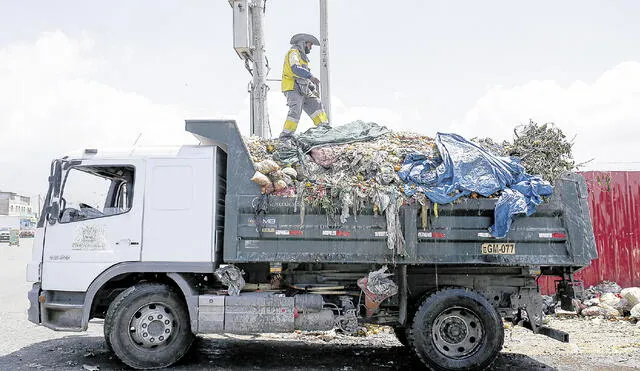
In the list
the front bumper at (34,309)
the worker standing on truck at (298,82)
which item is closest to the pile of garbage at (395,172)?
the worker standing on truck at (298,82)

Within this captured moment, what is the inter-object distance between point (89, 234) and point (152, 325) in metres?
1.30

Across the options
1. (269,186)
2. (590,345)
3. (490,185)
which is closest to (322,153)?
(269,186)

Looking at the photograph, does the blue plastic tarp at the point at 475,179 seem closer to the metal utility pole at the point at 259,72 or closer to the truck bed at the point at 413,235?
the truck bed at the point at 413,235

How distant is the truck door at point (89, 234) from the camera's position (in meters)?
6.01

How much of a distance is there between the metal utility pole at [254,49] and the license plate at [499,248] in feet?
19.8

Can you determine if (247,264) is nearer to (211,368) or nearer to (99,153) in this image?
(211,368)

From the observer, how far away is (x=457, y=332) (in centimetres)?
595

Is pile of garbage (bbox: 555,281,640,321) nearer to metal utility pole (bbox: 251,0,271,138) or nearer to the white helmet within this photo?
the white helmet

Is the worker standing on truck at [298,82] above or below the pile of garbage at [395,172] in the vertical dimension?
above

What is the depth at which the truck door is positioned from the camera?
6.01 metres

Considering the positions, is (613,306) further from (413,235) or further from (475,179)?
(413,235)

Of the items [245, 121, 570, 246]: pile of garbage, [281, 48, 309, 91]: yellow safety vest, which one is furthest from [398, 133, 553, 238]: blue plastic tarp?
[281, 48, 309, 91]: yellow safety vest

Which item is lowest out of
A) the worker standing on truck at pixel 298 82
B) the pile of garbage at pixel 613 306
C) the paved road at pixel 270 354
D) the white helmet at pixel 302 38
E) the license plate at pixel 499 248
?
the paved road at pixel 270 354

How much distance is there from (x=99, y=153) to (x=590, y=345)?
7.00 metres
